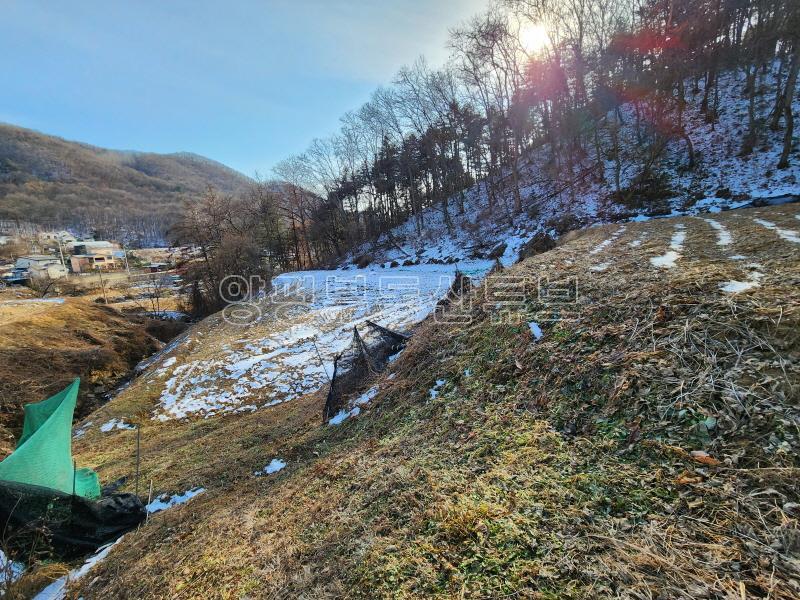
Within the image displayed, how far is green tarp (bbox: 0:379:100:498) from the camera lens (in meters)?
4.44

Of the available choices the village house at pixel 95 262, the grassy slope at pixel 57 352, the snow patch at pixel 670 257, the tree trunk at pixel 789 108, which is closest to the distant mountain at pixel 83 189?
the village house at pixel 95 262

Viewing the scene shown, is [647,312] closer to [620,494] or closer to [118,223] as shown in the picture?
[620,494]

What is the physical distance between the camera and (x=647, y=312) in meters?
3.47

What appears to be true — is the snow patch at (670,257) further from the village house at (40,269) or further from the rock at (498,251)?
the village house at (40,269)

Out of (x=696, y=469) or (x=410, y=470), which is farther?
(x=410, y=470)

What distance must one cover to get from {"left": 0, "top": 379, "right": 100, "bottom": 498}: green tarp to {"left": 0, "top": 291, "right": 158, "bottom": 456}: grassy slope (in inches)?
244

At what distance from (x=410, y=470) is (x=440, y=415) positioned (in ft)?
3.21

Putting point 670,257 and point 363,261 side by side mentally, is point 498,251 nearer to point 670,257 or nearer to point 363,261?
point 670,257

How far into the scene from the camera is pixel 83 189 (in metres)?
145

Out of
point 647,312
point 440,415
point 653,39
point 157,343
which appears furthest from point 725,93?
point 157,343

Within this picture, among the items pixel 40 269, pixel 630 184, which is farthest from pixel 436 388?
pixel 40 269

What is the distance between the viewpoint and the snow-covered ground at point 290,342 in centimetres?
1055

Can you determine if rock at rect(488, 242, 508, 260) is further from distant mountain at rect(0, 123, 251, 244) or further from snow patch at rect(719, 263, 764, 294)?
distant mountain at rect(0, 123, 251, 244)

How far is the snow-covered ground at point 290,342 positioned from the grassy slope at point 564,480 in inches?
240
